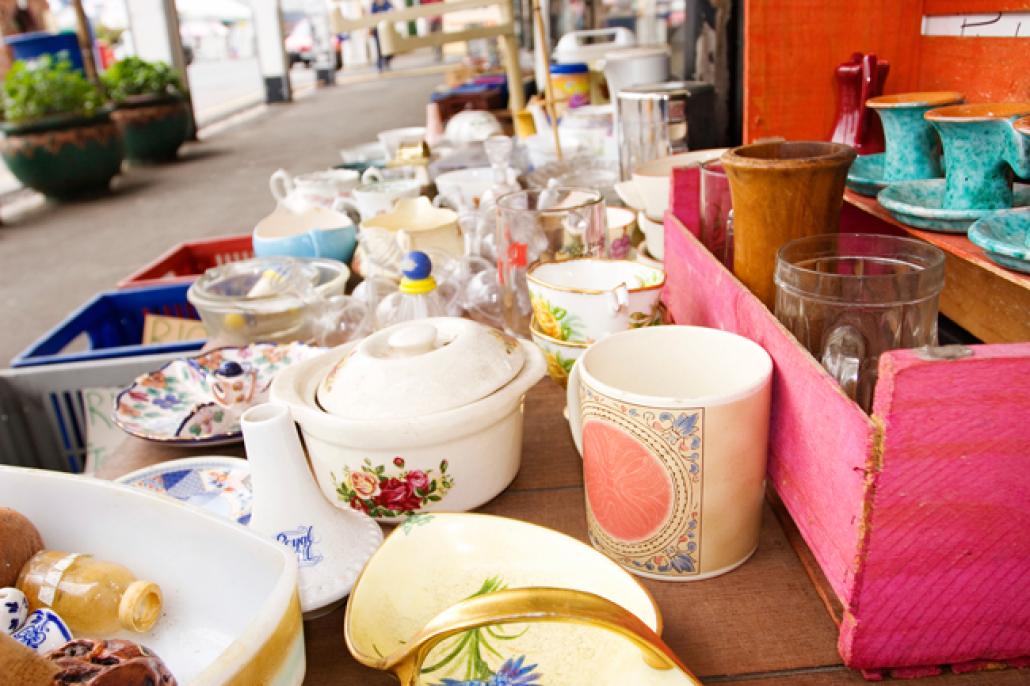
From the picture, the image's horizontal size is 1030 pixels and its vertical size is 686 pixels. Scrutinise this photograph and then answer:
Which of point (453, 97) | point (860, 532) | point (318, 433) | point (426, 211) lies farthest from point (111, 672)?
point (453, 97)

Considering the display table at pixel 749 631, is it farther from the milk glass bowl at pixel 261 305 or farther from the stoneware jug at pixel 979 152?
the milk glass bowl at pixel 261 305

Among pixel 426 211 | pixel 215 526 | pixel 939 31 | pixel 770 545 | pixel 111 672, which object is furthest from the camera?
pixel 426 211

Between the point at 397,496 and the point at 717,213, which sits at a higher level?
the point at 717,213

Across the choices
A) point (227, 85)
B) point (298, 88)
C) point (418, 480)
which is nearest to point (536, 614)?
point (418, 480)

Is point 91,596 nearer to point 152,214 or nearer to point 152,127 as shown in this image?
point 152,214

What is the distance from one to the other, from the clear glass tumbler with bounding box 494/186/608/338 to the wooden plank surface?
0.32 meters

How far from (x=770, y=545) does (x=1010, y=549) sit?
0.70 feet

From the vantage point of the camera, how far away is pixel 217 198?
5926mm

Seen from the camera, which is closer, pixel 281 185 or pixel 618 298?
pixel 618 298

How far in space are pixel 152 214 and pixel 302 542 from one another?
555cm

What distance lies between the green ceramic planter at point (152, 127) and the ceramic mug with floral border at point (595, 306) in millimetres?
7116

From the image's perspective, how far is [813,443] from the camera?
575 mm

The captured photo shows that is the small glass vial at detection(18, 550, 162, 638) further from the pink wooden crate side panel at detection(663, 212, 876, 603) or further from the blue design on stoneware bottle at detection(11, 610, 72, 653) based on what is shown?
the pink wooden crate side panel at detection(663, 212, 876, 603)

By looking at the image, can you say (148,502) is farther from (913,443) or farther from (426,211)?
(426,211)
